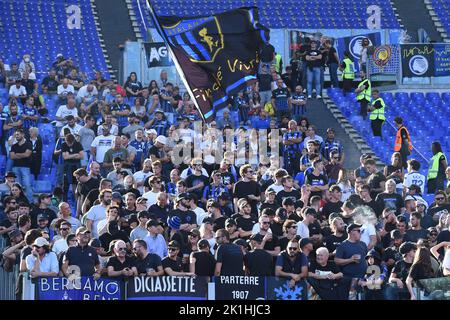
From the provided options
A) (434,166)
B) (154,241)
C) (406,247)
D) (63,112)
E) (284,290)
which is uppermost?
(63,112)

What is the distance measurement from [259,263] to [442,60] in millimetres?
14919

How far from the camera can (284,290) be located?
58.5 feet

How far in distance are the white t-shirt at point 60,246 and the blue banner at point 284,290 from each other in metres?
2.96

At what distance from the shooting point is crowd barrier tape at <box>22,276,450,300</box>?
58.2 feet

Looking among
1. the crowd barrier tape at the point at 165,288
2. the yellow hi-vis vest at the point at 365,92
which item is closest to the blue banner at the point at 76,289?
the crowd barrier tape at the point at 165,288

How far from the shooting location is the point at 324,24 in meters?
39.2

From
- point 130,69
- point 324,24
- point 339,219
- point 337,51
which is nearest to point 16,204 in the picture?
point 339,219

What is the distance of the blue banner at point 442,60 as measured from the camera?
Result: 32375 millimetres

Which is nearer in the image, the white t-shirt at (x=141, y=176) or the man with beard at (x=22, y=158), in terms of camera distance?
the white t-shirt at (x=141, y=176)

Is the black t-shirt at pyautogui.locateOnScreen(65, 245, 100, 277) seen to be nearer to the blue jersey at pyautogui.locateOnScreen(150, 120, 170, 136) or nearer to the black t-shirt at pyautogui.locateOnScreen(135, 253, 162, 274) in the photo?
the black t-shirt at pyautogui.locateOnScreen(135, 253, 162, 274)

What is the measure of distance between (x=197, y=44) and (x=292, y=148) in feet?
13.8

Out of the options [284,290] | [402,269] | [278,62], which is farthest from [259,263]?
[278,62]

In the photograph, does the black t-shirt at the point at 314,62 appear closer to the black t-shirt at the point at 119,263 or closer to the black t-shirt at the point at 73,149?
the black t-shirt at the point at 73,149

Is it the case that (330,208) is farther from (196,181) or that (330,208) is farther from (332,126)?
(332,126)
